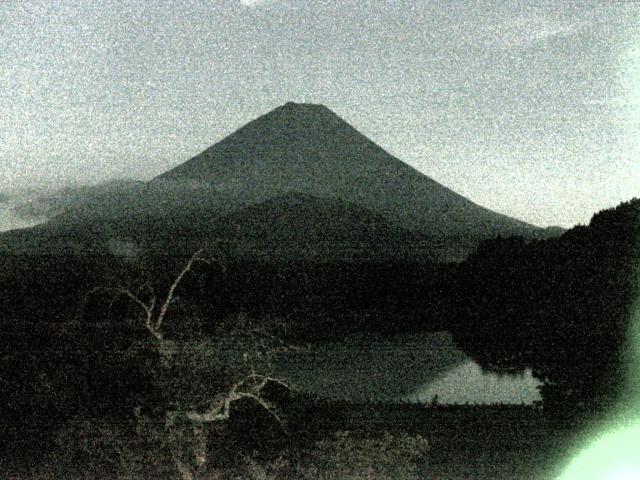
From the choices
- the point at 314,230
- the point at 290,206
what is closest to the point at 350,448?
the point at 314,230

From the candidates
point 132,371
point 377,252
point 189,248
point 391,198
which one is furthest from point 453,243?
point 132,371

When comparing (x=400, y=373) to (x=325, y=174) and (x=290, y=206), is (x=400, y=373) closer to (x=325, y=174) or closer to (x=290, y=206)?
(x=290, y=206)

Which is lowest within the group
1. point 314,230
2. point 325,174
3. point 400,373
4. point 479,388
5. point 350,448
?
point 400,373

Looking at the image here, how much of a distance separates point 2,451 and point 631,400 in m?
12.2

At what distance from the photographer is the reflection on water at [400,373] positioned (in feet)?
74.6

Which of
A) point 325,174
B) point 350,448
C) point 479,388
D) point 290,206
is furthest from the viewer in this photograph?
point 325,174

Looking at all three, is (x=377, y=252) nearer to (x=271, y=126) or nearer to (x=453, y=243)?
(x=453, y=243)

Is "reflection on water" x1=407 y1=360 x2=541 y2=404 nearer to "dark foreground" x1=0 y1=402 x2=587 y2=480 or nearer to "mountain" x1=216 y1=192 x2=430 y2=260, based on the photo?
"dark foreground" x1=0 y1=402 x2=587 y2=480

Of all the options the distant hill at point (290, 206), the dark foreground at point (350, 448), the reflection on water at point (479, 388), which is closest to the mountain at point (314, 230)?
the distant hill at point (290, 206)

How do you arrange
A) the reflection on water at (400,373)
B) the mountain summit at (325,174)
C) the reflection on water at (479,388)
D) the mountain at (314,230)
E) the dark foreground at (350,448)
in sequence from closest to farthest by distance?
the dark foreground at (350,448) < the reflection on water at (479,388) < the reflection on water at (400,373) < the mountain at (314,230) < the mountain summit at (325,174)

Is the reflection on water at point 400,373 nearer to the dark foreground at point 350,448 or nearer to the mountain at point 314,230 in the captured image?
the dark foreground at point 350,448

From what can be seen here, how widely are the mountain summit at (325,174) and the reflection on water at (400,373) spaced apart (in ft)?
250

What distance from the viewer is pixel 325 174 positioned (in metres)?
139

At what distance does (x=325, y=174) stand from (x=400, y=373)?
371 feet
